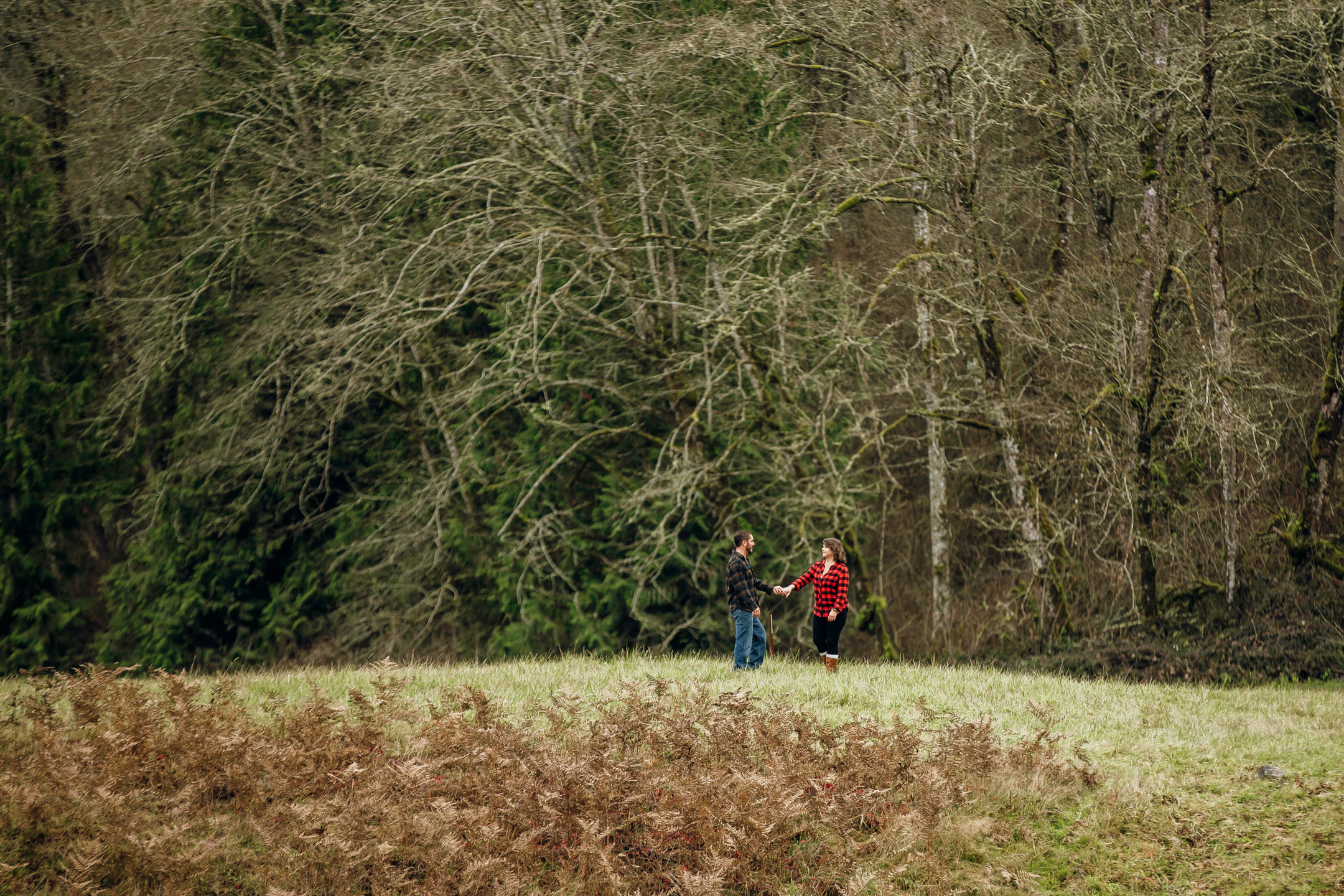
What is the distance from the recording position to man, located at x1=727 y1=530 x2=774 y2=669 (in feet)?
33.9

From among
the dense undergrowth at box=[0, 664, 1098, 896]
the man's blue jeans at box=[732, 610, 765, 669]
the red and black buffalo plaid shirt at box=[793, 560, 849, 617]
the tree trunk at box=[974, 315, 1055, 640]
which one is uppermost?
the tree trunk at box=[974, 315, 1055, 640]

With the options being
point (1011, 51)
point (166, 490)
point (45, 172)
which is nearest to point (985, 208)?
point (1011, 51)

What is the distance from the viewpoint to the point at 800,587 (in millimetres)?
10539

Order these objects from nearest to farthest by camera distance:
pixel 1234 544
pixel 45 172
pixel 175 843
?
1. pixel 175 843
2. pixel 1234 544
3. pixel 45 172

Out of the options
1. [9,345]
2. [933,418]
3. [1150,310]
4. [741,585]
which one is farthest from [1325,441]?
[9,345]

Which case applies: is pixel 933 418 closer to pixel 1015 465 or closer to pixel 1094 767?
pixel 1015 465

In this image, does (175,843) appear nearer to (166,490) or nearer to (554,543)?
(554,543)

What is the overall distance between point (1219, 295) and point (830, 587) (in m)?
6.85

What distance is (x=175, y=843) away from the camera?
6168 millimetres

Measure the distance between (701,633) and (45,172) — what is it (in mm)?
15989

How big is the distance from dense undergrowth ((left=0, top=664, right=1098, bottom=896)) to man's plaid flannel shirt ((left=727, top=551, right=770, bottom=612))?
86.5 inches

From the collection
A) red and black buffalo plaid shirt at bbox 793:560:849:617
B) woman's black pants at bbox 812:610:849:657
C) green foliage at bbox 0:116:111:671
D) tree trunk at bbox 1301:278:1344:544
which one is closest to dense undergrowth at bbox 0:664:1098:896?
red and black buffalo plaid shirt at bbox 793:560:849:617

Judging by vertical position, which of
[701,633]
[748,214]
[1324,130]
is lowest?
[701,633]

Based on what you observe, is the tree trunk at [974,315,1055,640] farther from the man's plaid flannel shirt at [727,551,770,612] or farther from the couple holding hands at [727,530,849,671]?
the man's plaid flannel shirt at [727,551,770,612]
